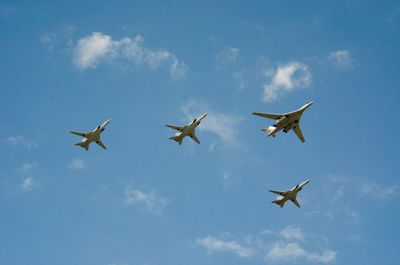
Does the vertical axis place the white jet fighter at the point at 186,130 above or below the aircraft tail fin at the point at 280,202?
above

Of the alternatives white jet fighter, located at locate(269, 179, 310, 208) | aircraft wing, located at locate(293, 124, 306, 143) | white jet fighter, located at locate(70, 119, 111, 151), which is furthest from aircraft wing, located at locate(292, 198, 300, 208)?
white jet fighter, located at locate(70, 119, 111, 151)

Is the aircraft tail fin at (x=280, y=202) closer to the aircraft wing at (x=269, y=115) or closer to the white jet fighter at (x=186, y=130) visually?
the aircraft wing at (x=269, y=115)

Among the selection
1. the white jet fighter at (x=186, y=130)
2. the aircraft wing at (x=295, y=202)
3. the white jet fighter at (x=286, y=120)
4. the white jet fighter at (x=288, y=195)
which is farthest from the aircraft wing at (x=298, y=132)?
the white jet fighter at (x=186, y=130)

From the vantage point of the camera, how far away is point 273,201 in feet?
339

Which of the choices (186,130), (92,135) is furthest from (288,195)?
(92,135)

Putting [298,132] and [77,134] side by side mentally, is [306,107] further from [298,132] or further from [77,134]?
[77,134]

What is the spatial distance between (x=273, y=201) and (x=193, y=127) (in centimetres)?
2829

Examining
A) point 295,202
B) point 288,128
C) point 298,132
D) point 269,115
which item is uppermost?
point 269,115

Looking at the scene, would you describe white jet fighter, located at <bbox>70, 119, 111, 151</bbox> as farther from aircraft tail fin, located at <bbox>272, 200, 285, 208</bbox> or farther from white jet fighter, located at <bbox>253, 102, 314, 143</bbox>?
aircraft tail fin, located at <bbox>272, 200, 285, 208</bbox>

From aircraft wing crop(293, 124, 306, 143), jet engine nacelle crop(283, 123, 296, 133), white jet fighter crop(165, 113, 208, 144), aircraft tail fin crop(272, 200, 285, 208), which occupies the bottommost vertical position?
aircraft tail fin crop(272, 200, 285, 208)

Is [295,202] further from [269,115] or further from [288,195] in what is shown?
[269,115]

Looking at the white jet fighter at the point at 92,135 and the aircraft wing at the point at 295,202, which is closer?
the aircraft wing at the point at 295,202

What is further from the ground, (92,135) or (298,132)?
(92,135)

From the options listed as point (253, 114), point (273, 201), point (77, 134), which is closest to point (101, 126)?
point (77, 134)
